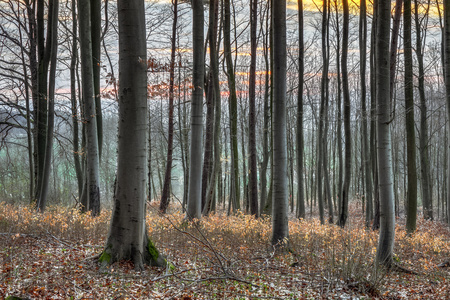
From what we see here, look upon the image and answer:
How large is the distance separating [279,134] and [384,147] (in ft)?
6.67

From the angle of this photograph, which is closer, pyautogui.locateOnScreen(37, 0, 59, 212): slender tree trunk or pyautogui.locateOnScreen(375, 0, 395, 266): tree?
pyautogui.locateOnScreen(375, 0, 395, 266): tree

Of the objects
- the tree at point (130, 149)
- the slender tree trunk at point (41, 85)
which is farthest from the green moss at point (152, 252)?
the slender tree trunk at point (41, 85)

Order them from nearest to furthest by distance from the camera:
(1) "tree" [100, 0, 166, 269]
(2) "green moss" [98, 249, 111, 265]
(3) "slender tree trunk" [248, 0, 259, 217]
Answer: (2) "green moss" [98, 249, 111, 265] < (1) "tree" [100, 0, 166, 269] < (3) "slender tree trunk" [248, 0, 259, 217]

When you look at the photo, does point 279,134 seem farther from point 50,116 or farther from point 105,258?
point 50,116

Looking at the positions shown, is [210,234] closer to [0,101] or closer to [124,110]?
[124,110]

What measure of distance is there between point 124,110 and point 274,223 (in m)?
3.88

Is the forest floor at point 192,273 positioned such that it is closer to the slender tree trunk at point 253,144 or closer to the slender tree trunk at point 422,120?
the slender tree trunk at point 253,144

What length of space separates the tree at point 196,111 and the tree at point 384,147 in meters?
4.42

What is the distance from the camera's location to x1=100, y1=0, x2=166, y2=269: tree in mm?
5070

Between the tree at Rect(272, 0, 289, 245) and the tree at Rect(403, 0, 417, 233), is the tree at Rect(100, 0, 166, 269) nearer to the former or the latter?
the tree at Rect(272, 0, 289, 245)

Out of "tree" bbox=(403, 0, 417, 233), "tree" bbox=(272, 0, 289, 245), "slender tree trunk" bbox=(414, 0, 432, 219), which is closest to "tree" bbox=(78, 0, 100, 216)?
"tree" bbox=(272, 0, 289, 245)

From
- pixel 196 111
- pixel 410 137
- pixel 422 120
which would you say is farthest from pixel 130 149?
pixel 422 120

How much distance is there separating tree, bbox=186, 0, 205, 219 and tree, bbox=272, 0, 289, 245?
8.21ft

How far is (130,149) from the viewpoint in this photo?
5.08 m
